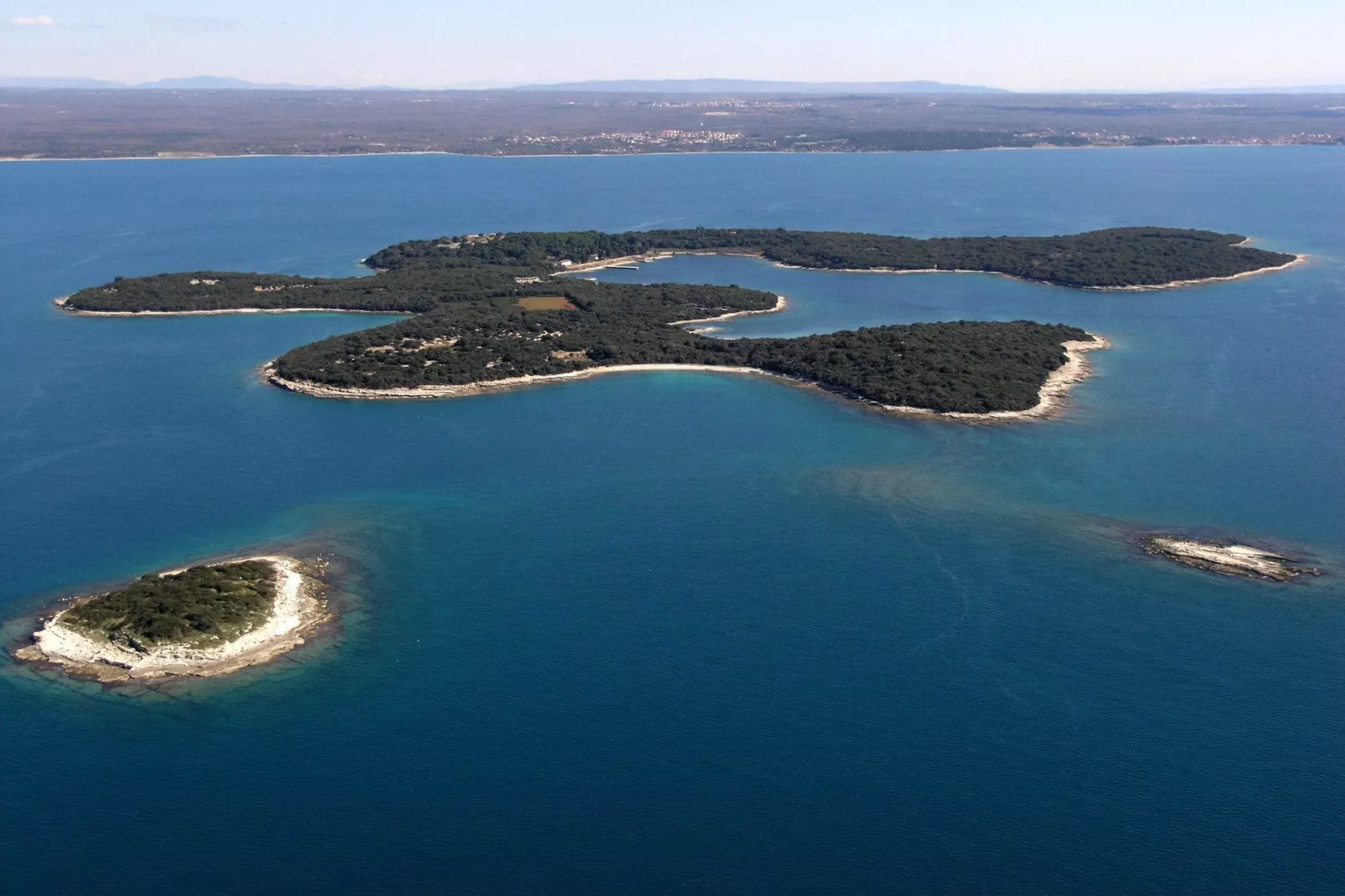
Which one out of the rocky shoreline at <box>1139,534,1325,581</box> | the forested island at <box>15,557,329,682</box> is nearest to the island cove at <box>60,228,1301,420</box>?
the rocky shoreline at <box>1139,534,1325,581</box>

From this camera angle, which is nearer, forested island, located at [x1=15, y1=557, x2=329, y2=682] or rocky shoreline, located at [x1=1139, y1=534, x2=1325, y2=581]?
forested island, located at [x1=15, y1=557, x2=329, y2=682]

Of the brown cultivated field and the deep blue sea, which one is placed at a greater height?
the brown cultivated field

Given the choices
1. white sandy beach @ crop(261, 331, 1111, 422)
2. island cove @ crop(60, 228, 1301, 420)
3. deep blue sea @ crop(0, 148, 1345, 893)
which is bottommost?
deep blue sea @ crop(0, 148, 1345, 893)

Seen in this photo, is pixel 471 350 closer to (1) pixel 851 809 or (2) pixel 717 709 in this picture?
(2) pixel 717 709

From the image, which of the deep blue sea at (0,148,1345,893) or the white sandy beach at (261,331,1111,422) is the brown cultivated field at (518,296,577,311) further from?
the deep blue sea at (0,148,1345,893)

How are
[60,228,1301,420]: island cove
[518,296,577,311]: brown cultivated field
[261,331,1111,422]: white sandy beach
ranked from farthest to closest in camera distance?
[518,296,577,311]: brown cultivated field < [60,228,1301,420]: island cove < [261,331,1111,422]: white sandy beach

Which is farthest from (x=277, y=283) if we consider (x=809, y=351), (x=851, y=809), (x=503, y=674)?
(x=851, y=809)

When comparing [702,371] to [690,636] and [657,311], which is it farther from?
[690,636]
